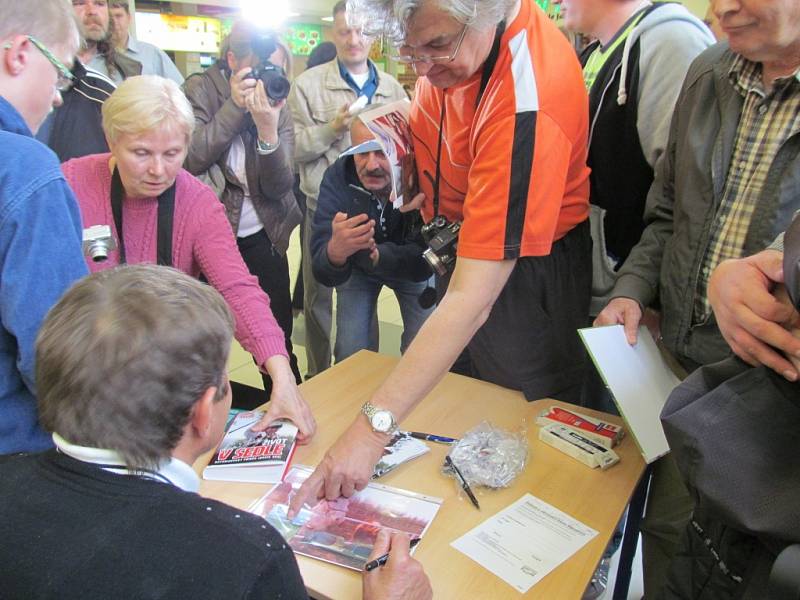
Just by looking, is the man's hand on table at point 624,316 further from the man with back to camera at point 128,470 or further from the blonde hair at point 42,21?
the blonde hair at point 42,21

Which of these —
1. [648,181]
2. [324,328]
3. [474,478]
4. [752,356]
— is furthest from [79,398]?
[324,328]

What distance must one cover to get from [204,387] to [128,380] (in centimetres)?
10

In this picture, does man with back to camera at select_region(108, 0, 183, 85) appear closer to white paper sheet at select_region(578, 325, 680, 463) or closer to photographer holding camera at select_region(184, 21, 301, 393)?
photographer holding camera at select_region(184, 21, 301, 393)

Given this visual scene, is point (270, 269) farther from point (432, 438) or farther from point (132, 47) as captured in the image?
point (132, 47)

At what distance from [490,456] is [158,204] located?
1.09m

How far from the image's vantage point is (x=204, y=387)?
2.72ft

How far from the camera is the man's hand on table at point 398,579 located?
0.93 meters

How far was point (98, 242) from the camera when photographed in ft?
5.01

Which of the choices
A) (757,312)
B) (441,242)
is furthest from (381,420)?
(757,312)

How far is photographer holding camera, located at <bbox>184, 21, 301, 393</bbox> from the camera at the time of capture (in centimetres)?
229

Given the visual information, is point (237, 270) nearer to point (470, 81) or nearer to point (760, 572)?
point (470, 81)

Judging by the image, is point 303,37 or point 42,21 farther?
point 303,37

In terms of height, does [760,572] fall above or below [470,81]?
below

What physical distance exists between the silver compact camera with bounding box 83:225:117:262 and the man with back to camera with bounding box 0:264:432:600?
2.53 ft
